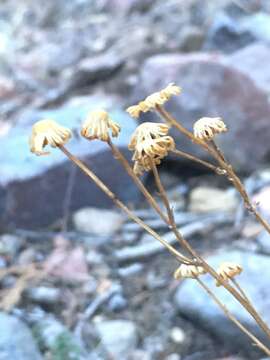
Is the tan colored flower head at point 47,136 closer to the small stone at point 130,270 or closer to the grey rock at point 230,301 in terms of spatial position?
the grey rock at point 230,301

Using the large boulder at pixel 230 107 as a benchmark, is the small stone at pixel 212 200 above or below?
below

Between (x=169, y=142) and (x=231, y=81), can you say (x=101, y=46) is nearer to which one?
(x=231, y=81)

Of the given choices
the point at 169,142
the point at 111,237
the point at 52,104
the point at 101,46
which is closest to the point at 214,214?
the point at 111,237

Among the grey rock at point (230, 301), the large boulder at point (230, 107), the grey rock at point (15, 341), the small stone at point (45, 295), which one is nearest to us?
the grey rock at point (15, 341)

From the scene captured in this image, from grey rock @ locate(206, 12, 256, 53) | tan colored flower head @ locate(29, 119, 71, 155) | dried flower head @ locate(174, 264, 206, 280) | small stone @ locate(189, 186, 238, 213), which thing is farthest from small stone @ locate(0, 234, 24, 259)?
grey rock @ locate(206, 12, 256, 53)

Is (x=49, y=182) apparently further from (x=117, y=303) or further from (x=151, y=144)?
(x=151, y=144)

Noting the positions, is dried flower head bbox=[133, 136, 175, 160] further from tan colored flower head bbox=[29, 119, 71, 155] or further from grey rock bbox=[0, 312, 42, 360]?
grey rock bbox=[0, 312, 42, 360]

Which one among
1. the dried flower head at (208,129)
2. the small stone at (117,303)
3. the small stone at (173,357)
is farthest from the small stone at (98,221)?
the dried flower head at (208,129)
